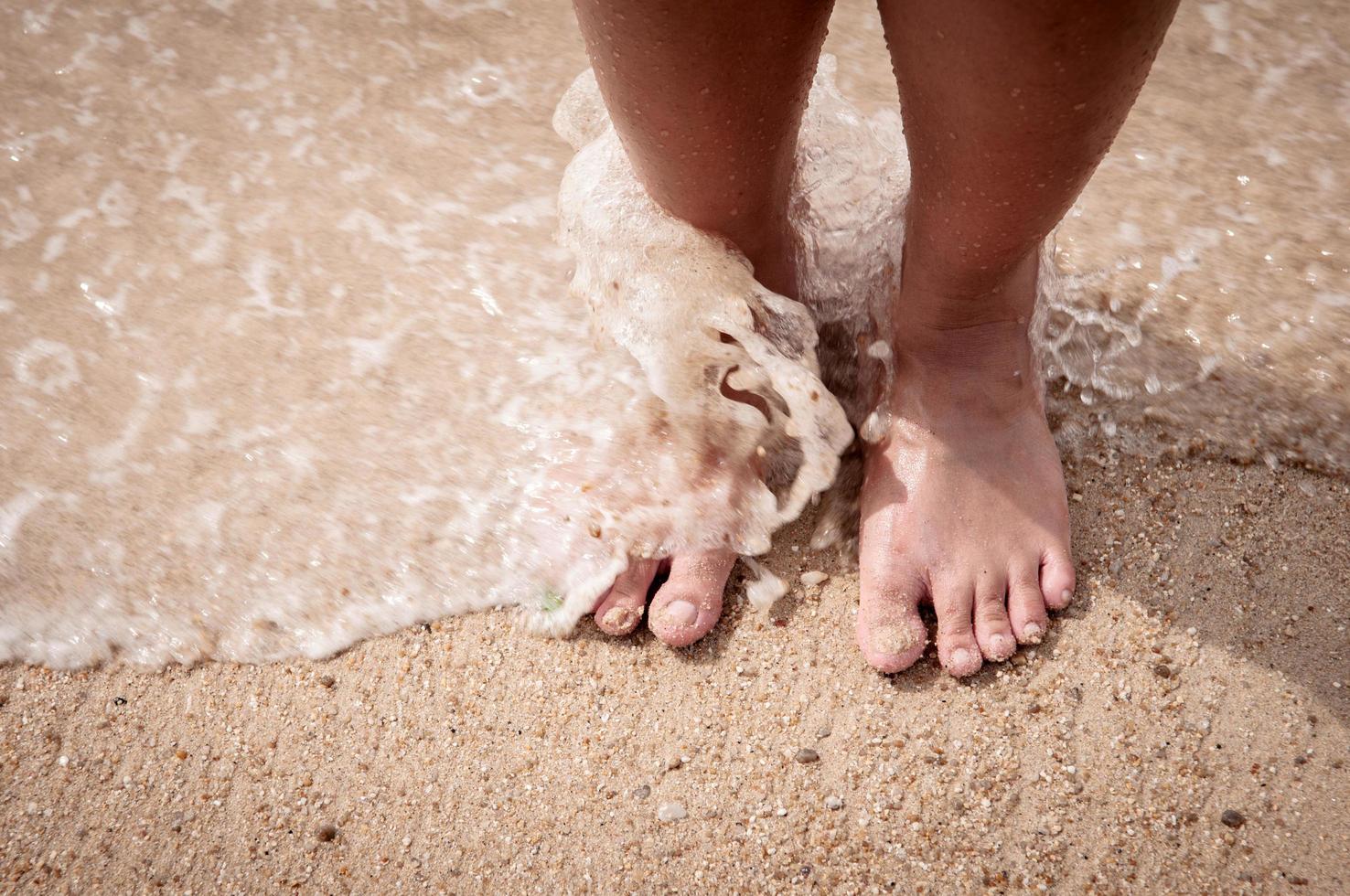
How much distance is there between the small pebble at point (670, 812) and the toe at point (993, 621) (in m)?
0.50

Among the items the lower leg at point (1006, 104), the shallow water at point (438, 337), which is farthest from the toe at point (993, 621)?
the lower leg at point (1006, 104)

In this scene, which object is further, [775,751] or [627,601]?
[627,601]

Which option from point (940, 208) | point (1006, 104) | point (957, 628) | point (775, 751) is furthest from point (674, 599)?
point (1006, 104)

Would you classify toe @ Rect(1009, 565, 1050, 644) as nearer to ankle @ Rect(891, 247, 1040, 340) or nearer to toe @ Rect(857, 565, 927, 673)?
toe @ Rect(857, 565, 927, 673)

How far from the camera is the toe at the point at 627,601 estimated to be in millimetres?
1344

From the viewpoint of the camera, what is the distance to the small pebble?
3.90 feet

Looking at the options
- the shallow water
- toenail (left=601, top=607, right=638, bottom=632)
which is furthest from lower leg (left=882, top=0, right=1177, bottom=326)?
toenail (left=601, top=607, right=638, bottom=632)

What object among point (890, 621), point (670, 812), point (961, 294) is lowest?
point (670, 812)

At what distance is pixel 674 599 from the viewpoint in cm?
135

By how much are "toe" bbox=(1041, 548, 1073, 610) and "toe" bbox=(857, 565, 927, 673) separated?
0.19m

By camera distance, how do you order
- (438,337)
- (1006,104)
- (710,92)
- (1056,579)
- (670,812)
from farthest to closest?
(438,337)
(1056,579)
(670,812)
(710,92)
(1006,104)

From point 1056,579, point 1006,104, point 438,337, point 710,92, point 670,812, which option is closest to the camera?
point 1006,104

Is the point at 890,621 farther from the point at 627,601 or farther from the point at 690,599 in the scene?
the point at 627,601

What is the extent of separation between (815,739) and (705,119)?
0.86 meters
